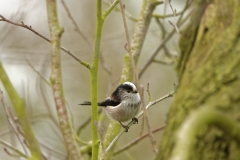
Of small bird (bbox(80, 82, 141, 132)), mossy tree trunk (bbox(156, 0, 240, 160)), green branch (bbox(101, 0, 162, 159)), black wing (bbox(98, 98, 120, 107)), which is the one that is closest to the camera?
mossy tree trunk (bbox(156, 0, 240, 160))

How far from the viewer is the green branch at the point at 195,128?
2.18 ft

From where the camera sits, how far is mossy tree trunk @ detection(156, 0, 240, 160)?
2.78 ft

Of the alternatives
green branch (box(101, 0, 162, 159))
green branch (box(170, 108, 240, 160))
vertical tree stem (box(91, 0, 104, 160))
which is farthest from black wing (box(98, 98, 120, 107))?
green branch (box(170, 108, 240, 160))

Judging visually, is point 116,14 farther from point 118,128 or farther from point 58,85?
point 58,85

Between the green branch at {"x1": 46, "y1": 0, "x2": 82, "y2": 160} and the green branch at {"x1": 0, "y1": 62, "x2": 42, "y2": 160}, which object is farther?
the green branch at {"x1": 46, "y1": 0, "x2": 82, "y2": 160}

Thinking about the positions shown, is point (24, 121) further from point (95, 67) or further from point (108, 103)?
point (108, 103)

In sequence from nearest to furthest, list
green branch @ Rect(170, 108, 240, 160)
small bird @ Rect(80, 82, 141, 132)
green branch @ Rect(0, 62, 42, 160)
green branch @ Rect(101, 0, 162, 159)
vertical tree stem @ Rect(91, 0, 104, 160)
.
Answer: green branch @ Rect(170, 108, 240, 160) → green branch @ Rect(0, 62, 42, 160) → vertical tree stem @ Rect(91, 0, 104, 160) → green branch @ Rect(101, 0, 162, 159) → small bird @ Rect(80, 82, 141, 132)

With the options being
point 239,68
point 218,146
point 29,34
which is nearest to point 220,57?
point 239,68

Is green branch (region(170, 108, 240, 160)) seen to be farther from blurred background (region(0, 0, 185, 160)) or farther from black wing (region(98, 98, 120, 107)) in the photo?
black wing (region(98, 98, 120, 107))

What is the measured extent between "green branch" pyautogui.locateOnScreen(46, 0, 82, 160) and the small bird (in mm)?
1544

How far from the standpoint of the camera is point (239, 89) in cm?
86

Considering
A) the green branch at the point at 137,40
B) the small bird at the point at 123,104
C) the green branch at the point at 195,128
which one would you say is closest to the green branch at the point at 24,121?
the green branch at the point at 195,128

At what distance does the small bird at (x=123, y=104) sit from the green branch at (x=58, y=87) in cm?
154

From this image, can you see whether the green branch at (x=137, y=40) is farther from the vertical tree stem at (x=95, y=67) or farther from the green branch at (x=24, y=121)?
the green branch at (x=24, y=121)
